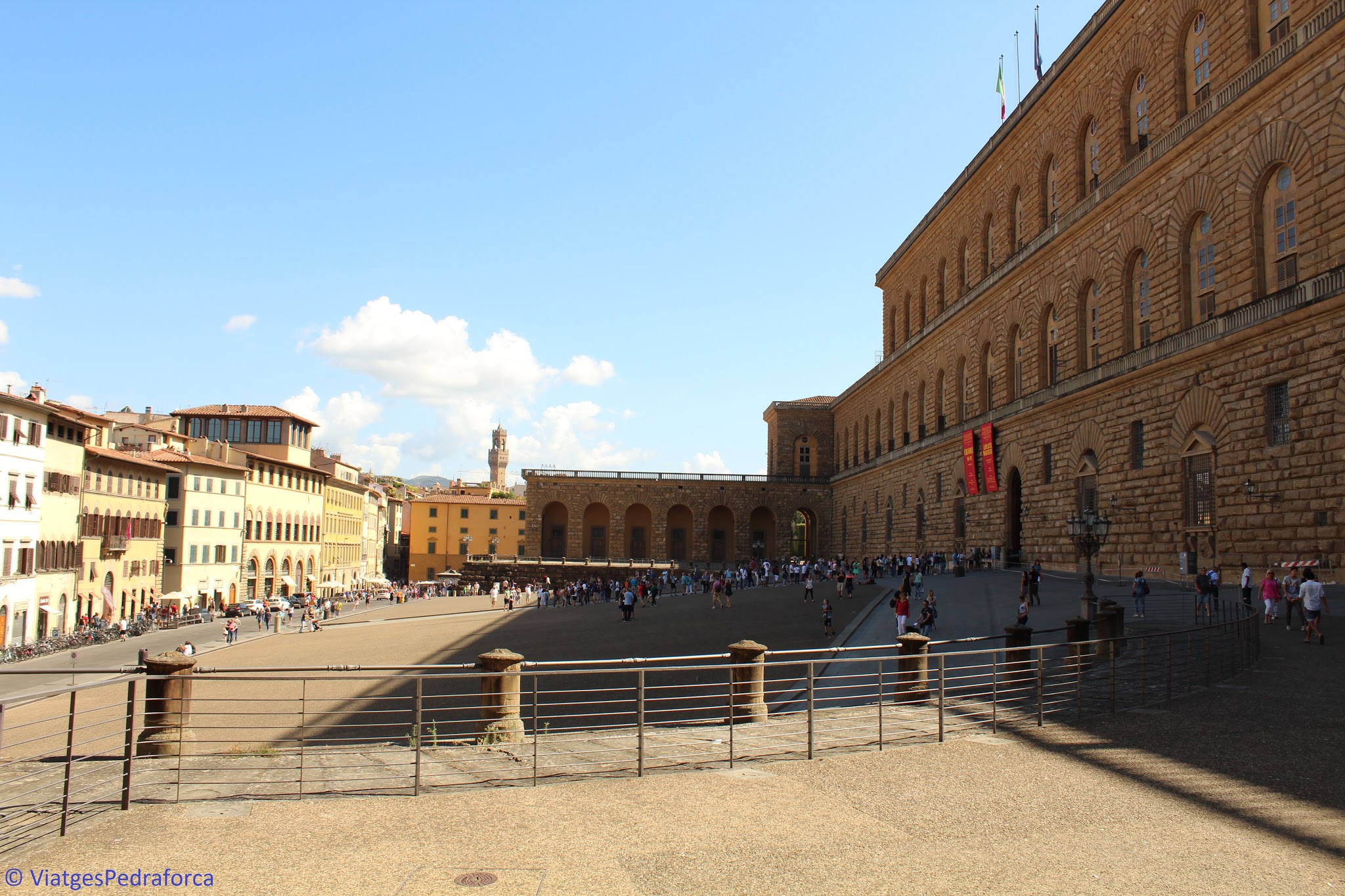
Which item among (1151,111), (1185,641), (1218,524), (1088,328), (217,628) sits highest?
(1151,111)

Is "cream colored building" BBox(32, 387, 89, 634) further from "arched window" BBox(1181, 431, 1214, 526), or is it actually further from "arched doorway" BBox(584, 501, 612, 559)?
"arched window" BBox(1181, 431, 1214, 526)

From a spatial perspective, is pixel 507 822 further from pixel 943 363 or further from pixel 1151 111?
pixel 943 363

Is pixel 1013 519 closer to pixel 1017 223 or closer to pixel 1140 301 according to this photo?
pixel 1140 301

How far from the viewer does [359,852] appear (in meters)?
5.89

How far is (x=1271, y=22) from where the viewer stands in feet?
71.7

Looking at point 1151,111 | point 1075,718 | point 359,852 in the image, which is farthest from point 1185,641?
point 1151,111

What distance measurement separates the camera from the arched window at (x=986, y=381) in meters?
39.0

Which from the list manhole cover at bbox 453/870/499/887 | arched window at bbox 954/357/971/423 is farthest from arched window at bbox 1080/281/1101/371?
manhole cover at bbox 453/870/499/887

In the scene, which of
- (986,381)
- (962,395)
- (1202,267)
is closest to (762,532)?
(962,395)

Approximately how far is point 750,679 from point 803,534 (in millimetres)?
63030

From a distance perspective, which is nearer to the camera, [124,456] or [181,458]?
[124,456]

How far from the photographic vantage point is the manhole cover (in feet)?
17.7

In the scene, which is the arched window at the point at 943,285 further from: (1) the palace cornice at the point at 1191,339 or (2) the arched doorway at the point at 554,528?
(2) the arched doorway at the point at 554,528

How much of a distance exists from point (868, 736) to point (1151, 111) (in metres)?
24.0
